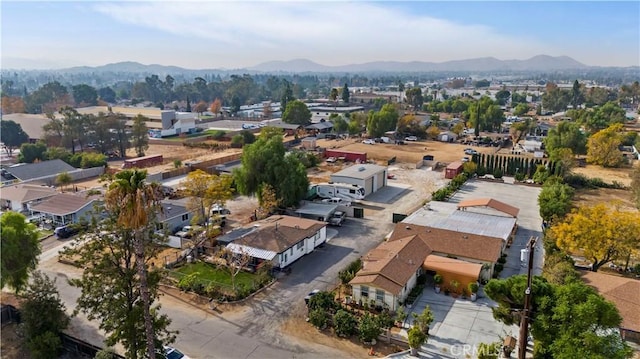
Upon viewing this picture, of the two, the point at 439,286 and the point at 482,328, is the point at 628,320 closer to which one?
the point at 482,328

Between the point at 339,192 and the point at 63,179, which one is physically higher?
the point at 63,179

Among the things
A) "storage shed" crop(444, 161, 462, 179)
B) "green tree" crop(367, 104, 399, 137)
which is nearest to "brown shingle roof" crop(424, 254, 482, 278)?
"storage shed" crop(444, 161, 462, 179)

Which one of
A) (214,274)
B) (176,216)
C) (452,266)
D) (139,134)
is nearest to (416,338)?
(452,266)

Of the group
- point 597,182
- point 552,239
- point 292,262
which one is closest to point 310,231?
point 292,262

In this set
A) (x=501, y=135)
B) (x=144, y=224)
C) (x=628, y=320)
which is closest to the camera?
(x=144, y=224)

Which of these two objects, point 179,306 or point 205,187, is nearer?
point 179,306

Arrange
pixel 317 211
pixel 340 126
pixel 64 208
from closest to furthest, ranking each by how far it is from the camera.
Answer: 1. pixel 64 208
2. pixel 317 211
3. pixel 340 126

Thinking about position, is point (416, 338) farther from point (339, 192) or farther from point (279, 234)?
point (339, 192)

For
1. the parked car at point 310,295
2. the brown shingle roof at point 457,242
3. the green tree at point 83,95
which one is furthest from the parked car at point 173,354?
the green tree at point 83,95
